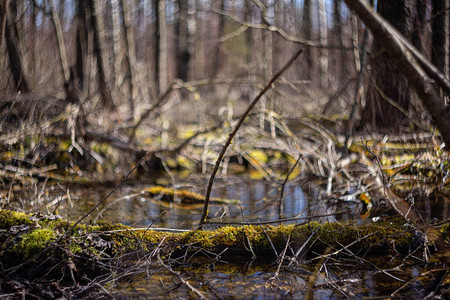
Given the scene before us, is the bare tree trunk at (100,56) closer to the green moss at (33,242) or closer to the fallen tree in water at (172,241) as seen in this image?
the fallen tree in water at (172,241)

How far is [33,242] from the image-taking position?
3.23 m

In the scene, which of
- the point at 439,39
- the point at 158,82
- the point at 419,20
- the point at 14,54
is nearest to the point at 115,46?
the point at 14,54

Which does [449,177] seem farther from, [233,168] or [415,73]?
[233,168]

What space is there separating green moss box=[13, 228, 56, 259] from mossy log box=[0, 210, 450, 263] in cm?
11

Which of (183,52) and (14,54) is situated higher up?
(183,52)

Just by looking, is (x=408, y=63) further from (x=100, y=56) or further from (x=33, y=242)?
(x=100, y=56)

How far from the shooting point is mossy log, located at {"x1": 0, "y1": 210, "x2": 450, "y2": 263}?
3514 mm

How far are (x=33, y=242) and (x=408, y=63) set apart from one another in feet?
9.77

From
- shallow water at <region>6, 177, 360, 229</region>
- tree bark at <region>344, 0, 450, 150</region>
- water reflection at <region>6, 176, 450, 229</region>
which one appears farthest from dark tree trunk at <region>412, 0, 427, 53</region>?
tree bark at <region>344, 0, 450, 150</region>

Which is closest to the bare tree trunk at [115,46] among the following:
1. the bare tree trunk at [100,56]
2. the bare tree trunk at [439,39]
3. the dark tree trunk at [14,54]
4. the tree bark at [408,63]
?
the bare tree trunk at [100,56]

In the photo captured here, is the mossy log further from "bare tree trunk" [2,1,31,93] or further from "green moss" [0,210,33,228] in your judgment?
"bare tree trunk" [2,1,31,93]

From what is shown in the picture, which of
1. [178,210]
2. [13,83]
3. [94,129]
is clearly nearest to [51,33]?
[13,83]

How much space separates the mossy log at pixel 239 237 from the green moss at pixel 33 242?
0.36 ft

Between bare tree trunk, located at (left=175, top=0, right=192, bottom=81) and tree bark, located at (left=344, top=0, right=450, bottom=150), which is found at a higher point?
bare tree trunk, located at (left=175, top=0, right=192, bottom=81)
